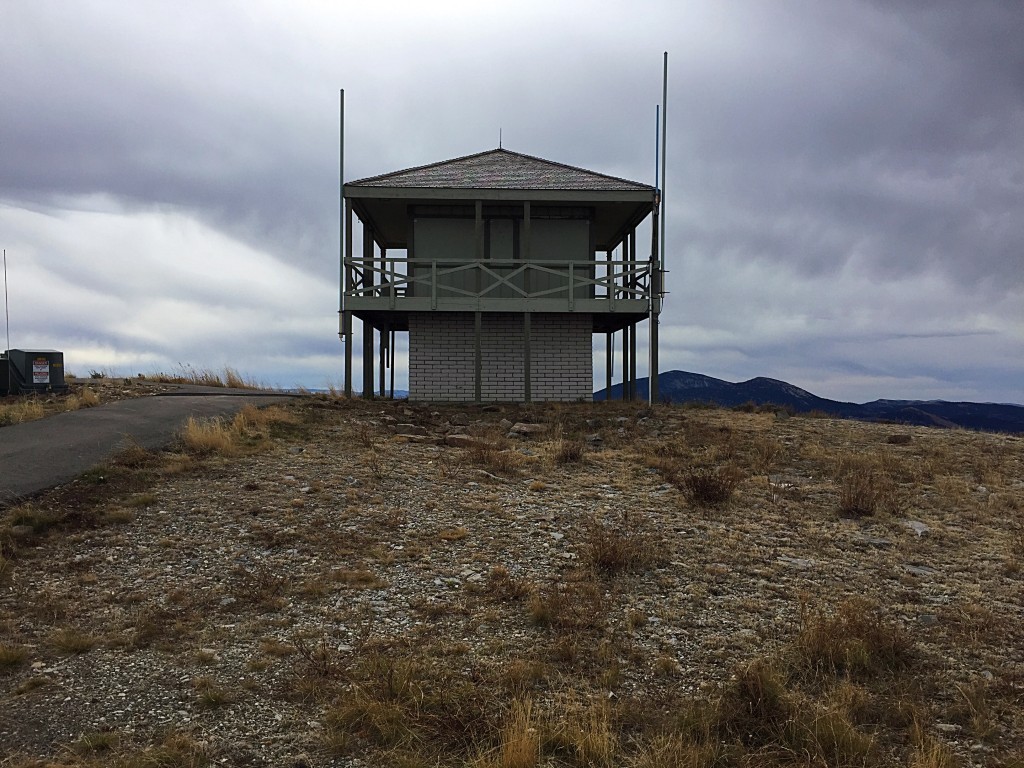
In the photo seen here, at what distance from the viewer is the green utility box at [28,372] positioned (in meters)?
17.4

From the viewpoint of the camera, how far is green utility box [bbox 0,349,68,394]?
17359 mm

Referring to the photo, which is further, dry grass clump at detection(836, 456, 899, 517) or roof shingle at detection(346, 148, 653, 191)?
roof shingle at detection(346, 148, 653, 191)

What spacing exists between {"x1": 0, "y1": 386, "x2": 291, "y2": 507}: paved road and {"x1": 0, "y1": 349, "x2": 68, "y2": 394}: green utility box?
14.8 feet

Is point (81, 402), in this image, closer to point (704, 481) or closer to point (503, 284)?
point (503, 284)

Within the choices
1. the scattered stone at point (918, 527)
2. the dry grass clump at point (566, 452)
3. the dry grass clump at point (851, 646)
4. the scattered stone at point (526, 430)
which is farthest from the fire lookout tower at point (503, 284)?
the dry grass clump at point (851, 646)

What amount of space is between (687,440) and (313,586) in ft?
29.0

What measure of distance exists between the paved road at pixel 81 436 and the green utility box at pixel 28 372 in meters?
4.52

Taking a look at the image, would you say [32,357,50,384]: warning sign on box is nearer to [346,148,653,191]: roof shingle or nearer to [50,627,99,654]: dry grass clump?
[346,148,653,191]: roof shingle

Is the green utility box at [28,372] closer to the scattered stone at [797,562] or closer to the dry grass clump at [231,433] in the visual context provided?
the dry grass clump at [231,433]

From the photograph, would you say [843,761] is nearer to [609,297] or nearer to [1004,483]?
[1004,483]

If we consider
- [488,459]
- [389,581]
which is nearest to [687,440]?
[488,459]

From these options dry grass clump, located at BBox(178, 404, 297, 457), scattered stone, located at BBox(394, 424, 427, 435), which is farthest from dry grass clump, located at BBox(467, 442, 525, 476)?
dry grass clump, located at BBox(178, 404, 297, 457)

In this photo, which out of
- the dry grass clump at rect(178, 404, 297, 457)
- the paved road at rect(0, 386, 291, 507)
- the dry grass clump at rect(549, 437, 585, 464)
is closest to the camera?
the paved road at rect(0, 386, 291, 507)

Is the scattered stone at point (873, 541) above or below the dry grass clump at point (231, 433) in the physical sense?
below
